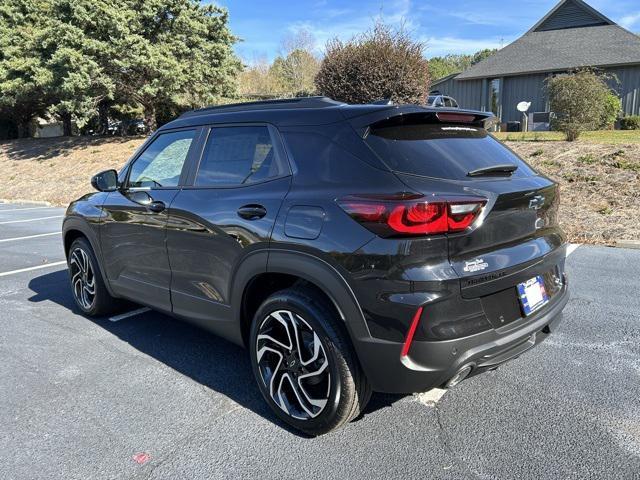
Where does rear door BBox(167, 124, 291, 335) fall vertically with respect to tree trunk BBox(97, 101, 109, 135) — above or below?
below

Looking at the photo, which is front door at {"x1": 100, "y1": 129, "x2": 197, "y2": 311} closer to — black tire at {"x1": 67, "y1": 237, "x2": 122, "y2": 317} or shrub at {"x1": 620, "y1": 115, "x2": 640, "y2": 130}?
black tire at {"x1": 67, "y1": 237, "x2": 122, "y2": 317}

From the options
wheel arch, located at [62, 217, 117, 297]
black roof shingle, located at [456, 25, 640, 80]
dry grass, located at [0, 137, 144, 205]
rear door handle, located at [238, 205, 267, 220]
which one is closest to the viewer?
rear door handle, located at [238, 205, 267, 220]

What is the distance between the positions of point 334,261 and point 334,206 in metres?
0.28

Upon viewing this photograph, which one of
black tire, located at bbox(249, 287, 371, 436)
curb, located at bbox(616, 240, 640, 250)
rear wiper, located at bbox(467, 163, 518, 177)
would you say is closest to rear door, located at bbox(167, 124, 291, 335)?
black tire, located at bbox(249, 287, 371, 436)

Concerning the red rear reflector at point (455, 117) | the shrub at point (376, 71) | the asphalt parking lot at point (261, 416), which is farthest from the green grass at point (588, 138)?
the red rear reflector at point (455, 117)

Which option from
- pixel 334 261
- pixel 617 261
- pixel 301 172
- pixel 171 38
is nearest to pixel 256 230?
pixel 301 172

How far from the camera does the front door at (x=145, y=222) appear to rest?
3.68 meters

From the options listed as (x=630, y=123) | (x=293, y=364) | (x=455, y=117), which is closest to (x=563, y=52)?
(x=630, y=123)

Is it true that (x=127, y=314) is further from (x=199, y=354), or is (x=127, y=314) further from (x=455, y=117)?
(x=455, y=117)

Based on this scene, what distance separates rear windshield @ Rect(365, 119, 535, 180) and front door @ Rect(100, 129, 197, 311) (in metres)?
1.60

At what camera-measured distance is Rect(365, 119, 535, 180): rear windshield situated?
2.60 metres

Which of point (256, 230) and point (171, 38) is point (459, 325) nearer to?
point (256, 230)

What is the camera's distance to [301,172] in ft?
9.20

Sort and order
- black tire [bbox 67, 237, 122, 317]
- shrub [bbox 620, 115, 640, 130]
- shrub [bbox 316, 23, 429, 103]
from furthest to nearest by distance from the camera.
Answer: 1. shrub [bbox 620, 115, 640, 130]
2. shrub [bbox 316, 23, 429, 103]
3. black tire [bbox 67, 237, 122, 317]
